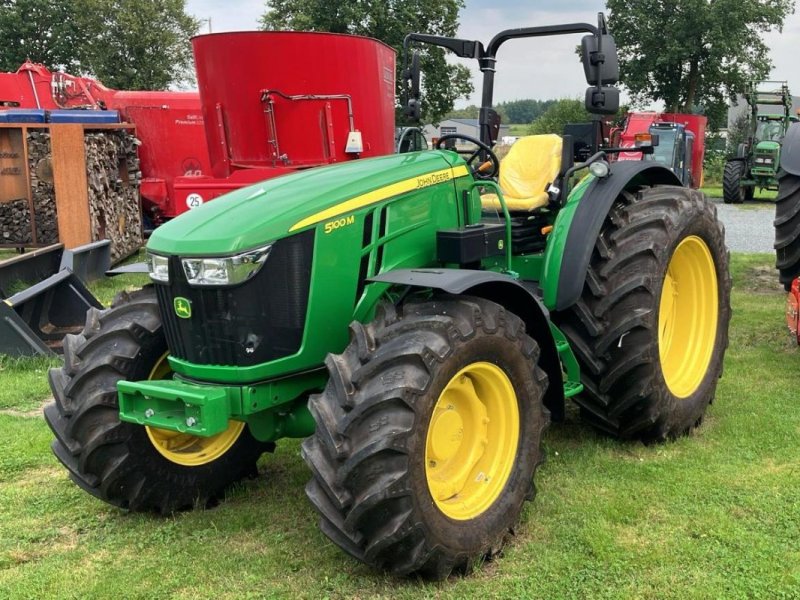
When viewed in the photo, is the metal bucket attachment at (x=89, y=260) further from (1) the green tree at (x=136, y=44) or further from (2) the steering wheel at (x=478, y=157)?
(1) the green tree at (x=136, y=44)

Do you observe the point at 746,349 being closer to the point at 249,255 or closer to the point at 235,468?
the point at 235,468

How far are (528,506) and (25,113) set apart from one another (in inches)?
387

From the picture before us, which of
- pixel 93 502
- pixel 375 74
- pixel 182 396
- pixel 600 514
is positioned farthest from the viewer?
pixel 375 74

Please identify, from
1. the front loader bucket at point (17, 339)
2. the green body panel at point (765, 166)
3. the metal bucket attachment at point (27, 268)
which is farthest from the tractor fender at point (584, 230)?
the green body panel at point (765, 166)

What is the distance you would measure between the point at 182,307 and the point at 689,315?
2.93 metres

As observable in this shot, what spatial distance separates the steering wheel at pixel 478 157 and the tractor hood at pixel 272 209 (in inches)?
19.5

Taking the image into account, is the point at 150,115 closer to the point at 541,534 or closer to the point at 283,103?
the point at 283,103

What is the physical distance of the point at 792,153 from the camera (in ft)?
19.2

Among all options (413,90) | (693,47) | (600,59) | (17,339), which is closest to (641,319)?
(600,59)

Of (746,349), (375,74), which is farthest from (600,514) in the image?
(375,74)

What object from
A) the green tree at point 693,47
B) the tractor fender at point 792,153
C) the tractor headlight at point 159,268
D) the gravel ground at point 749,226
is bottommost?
the gravel ground at point 749,226

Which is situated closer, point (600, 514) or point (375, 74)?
point (600, 514)

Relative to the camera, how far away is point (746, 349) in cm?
577

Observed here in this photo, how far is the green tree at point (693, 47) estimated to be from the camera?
3512 centimetres
